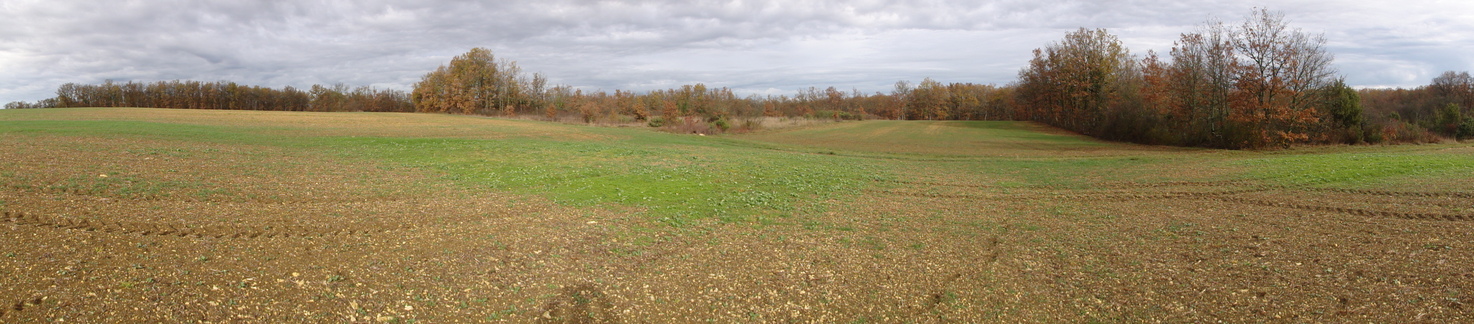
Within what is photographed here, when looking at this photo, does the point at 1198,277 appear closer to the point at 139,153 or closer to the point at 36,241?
the point at 36,241

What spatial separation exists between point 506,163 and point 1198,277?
48.4ft

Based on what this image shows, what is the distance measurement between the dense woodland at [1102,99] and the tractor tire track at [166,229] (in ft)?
129

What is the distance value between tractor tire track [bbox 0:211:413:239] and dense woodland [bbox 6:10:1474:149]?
39377mm

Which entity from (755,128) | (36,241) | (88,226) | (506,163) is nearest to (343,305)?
(36,241)

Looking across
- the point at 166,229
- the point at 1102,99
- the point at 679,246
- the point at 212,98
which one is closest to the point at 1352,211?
the point at 679,246

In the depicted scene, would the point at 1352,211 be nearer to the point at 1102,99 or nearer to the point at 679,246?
the point at 679,246

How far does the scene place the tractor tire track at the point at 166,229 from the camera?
708cm

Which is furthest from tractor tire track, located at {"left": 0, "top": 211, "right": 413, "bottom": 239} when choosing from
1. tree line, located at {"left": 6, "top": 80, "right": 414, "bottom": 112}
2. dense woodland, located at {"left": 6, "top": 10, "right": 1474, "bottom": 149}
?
tree line, located at {"left": 6, "top": 80, "right": 414, "bottom": 112}

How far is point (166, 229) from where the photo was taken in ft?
24.2

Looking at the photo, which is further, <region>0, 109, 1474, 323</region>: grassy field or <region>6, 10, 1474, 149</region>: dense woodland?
<region>6, 10, 1474, 149</region>: dense woodland

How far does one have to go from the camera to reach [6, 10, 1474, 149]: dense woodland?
33.3 metres

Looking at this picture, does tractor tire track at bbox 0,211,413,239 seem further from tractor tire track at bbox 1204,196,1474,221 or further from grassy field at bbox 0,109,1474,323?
tractor tire track at bbox 1204,196,1474,221

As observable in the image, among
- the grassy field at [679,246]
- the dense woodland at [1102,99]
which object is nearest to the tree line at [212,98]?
the dense woodland at [1102,99]

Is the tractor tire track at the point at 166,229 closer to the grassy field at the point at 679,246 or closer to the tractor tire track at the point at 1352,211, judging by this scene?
the grassy field at the point at 679,246
